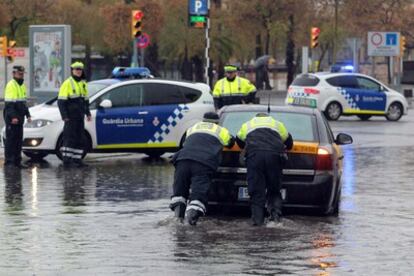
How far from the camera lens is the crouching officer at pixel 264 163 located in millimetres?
12148

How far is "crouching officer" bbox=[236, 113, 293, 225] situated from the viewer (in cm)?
1215

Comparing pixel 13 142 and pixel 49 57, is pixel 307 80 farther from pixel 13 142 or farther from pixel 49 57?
pixel 13 142

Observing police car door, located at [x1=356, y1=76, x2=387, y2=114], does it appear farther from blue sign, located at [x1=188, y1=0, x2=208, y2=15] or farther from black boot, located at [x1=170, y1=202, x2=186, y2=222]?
black boot, located at [x1=170, y1=202, x2=186, y2=222]

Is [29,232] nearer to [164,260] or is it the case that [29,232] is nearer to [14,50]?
[164,260]

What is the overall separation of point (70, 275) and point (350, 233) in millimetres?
3687

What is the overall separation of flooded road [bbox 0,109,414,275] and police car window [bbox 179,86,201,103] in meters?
3.15

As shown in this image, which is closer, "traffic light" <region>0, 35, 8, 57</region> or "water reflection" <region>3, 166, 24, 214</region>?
"water reflection" <region>3, 166, 24, 214</region>

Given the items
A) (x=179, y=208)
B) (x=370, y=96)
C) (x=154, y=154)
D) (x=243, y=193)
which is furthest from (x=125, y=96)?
(x=370, y=96)

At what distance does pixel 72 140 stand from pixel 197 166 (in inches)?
297

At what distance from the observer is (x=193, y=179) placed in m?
12.2

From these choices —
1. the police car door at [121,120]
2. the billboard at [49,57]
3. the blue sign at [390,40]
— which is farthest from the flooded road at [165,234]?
the blue sign at [390,40]

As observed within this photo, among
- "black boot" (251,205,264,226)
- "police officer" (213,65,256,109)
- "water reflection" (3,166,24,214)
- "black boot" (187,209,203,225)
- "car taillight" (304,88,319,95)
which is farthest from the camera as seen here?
"car taillight" (304,88,319,95)

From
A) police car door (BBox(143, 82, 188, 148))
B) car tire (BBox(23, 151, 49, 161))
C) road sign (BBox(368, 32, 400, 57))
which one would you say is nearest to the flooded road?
police car door (BBox(143, 82, 188, 148))

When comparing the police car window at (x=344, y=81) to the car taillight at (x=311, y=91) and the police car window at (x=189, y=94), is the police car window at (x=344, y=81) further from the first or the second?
the police car window at (x=189, y=94)
